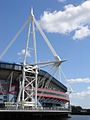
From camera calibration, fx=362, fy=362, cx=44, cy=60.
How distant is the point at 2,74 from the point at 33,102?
1998cm

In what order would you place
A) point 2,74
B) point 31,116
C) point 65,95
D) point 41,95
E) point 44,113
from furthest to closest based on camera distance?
point 65,95 < point 41,95 < point 2,74 < point 44,113 < point 31,116

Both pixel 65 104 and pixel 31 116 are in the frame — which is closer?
pixel 31 116

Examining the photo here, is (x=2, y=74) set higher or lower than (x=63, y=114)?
higher

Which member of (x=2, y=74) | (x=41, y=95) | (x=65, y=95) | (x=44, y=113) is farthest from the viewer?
(x=65, y=95)

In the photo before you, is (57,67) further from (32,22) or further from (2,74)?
(2,74)

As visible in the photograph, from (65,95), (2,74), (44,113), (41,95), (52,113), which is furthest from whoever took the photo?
(65,95)

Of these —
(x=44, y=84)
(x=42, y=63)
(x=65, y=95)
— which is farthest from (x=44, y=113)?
(x=65, y=95)

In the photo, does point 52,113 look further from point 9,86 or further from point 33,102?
point 9,86

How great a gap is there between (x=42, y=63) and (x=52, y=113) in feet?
71.0

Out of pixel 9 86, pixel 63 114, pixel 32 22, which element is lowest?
pixel 63 114

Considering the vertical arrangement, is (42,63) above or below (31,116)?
above

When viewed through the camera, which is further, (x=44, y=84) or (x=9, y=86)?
(x=44, y=84)

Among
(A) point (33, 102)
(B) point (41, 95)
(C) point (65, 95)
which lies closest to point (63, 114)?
(B) point (41, 95)

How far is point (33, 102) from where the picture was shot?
118m
